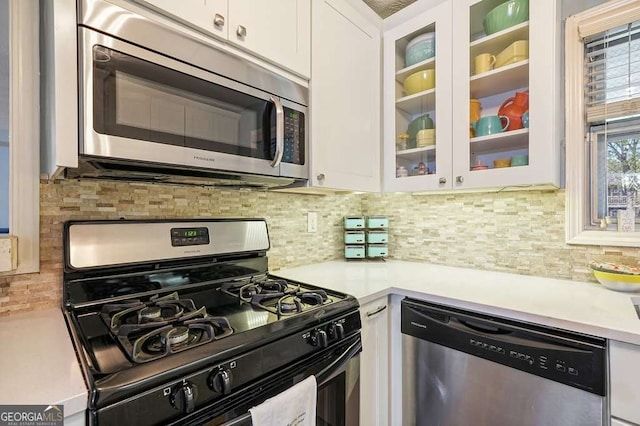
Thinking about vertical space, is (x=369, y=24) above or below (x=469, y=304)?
above

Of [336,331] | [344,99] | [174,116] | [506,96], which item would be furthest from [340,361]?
[506,96]

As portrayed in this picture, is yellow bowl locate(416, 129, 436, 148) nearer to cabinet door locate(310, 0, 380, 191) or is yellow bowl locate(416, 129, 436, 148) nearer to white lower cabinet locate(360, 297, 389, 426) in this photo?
cabinet door locate(310, 0, 380, 191)

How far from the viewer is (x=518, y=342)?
1036mm

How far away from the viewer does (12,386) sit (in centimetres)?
58

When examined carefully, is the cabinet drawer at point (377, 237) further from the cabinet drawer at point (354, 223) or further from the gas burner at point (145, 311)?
the gas burner at point (145, 311)

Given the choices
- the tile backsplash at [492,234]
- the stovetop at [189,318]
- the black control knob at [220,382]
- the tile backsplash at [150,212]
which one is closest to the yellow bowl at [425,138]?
the tile backsplash at [492,234]

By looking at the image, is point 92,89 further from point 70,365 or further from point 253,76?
point 70,365

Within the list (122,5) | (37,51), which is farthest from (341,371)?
(37,51)

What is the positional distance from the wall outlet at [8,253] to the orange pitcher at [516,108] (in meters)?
1.92

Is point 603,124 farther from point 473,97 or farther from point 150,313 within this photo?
point 150,313

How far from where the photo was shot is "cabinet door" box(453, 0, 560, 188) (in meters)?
1.30

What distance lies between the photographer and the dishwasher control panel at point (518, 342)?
36.1 inches

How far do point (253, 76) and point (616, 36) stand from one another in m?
1.60

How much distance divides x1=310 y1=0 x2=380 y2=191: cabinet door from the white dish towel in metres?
0.80
